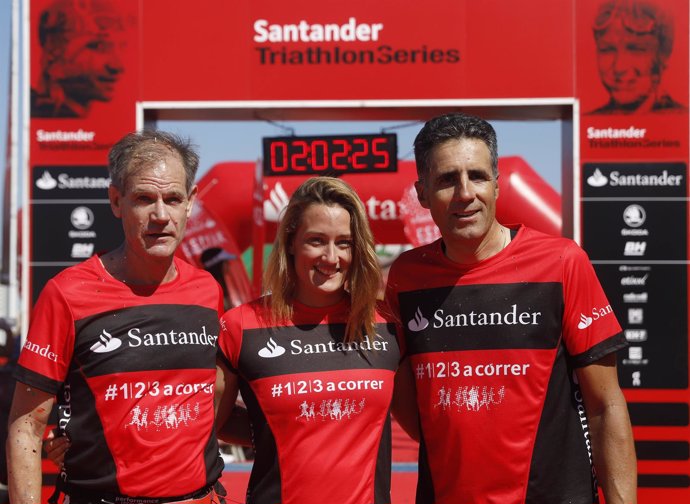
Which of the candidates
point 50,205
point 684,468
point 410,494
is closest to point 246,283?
point 50,205

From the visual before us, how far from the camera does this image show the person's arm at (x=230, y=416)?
103 inches

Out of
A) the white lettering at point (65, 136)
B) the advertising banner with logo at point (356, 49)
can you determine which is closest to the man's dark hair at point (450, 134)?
the advertising banner with logo at point (356, 49)

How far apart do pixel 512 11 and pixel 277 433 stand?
351cm

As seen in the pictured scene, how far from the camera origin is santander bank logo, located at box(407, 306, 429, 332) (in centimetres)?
259

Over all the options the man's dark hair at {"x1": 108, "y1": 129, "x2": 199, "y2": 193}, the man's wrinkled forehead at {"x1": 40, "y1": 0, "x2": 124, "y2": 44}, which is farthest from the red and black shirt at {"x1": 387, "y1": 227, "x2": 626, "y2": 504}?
the man's wrinkled forehead at {"x1": 40, "y1": 0, "x2": 124, "y2": 44}

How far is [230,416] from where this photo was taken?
280cm

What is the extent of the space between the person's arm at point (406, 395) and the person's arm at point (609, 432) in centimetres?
52

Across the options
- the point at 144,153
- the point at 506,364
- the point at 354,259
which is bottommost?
the point at 506,364

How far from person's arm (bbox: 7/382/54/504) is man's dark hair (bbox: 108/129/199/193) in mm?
666

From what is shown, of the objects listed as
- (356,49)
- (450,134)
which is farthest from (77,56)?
(450,134)

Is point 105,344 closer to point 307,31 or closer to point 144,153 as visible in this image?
point 144,153

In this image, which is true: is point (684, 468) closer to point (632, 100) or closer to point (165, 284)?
point (632, 100)

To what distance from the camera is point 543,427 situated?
2.47m

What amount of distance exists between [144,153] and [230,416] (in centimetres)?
92
